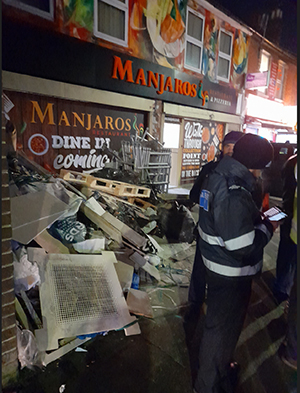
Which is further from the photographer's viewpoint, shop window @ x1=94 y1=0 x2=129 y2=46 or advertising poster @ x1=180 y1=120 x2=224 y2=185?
advertising poster @ x1=180 y1=120 x2=224 y2=185

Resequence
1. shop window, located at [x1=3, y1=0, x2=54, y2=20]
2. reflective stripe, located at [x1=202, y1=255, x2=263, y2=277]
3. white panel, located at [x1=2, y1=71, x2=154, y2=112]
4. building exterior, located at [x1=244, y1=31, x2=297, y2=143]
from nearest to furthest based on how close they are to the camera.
Result: reflective stripe, located at [x1=202, y1=255, x2=263, y2=277] < shop window, located at [x1=3, y1=0, x2=54, y2=20] < white panel, located at [x1=2, y1=71, x2=154, y2=112] < building exterior, located at [x1=244, y1=31, x2=297, y2=143]

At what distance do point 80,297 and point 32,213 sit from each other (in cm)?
92

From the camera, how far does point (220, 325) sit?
4.56 feet

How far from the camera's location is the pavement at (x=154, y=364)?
1548mm

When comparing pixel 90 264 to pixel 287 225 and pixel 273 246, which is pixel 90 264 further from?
pixel 273 246

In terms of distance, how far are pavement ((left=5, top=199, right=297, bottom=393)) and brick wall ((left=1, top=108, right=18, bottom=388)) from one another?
13cm

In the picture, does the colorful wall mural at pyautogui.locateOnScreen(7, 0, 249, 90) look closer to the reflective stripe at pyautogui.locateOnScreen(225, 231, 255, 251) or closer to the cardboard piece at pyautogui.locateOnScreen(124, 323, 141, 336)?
the reflective stripe at pyautogui.locateOnScreen(225, 231, 255, 251)

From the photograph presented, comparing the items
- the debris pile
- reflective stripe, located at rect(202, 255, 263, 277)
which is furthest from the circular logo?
reflective stripe, located at rect(202, 255, 263, 277)

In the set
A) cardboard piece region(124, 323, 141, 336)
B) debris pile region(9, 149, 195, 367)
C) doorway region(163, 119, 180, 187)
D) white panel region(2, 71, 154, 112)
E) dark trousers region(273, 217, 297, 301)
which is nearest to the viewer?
debris pile region(9, 149, 195, 367)

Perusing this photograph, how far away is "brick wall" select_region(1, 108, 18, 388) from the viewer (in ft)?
4.51

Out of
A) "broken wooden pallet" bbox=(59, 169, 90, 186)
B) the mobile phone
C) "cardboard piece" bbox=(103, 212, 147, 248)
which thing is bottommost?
"cardboard piece" bbox=(103, 212, 147, 248)

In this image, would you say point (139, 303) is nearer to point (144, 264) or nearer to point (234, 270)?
point (144, 264)

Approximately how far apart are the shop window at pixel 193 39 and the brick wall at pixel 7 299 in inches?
106

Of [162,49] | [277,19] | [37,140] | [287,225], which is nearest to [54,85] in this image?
[37,140]
